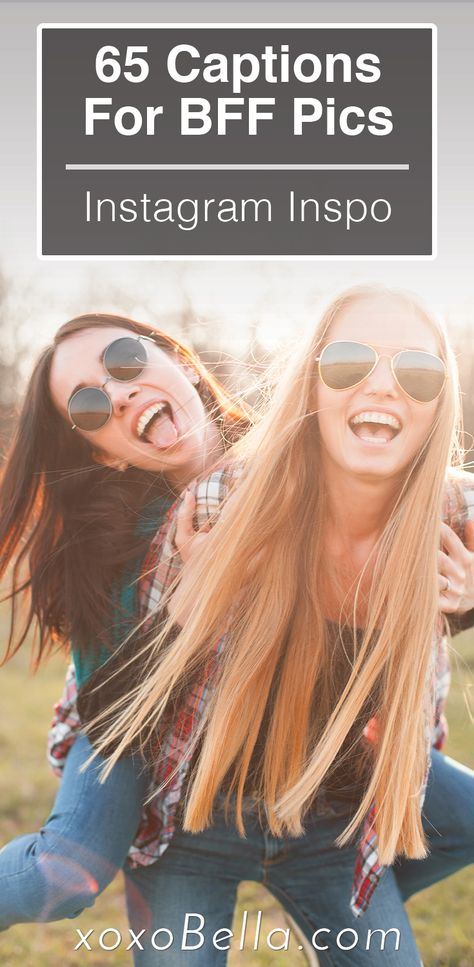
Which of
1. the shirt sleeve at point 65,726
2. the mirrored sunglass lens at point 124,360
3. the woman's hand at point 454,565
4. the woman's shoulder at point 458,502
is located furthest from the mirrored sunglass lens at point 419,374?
the shirt sleeve at point 65,726

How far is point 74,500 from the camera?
1.96 m

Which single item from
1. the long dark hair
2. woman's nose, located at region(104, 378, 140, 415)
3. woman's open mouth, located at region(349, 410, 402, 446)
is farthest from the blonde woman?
woman's nose, located at region(104, 378, 140, 415)

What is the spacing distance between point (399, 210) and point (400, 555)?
81 cm

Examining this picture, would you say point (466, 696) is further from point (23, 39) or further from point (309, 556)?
point (23, 39)

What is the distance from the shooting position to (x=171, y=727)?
1.93m

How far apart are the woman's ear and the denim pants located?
0.66 metres

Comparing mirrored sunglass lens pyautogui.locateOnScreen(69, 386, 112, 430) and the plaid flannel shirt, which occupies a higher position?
mirrored sunglass lens pyautogui.locateOnScreen(69, 386, 112, 430)

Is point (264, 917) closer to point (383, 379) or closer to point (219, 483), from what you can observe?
point (219, 483)

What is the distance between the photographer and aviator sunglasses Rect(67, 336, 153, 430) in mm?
1866

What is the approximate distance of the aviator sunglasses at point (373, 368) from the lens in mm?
1777

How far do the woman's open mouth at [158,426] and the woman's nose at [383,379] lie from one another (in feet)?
1.50

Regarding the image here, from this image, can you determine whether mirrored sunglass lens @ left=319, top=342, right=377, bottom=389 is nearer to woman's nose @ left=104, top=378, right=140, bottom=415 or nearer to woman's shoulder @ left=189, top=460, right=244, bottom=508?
woman's shoulder @ left=189, top=460, right=244, bottom=508

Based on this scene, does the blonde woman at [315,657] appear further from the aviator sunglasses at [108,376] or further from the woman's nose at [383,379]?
the aviator sunglasses at [108,376]

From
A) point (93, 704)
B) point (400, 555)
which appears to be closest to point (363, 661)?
point (400, 555)
